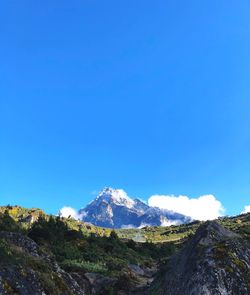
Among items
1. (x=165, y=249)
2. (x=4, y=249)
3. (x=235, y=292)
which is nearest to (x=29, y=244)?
(x=4, y=249)

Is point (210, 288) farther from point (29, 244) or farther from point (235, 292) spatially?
point (29, 244)

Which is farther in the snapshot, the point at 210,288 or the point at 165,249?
the point at 165,249

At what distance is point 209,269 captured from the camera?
1328 cm

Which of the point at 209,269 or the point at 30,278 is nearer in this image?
the point at 30,278

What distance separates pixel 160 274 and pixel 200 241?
2.24m

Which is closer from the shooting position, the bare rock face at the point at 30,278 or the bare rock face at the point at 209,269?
the bare rock face at the point at 30,278

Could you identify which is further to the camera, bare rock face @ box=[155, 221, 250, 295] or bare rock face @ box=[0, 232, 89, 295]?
bare rock face @ box=[155, 221, 250, 295]

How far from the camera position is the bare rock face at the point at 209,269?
12.9m

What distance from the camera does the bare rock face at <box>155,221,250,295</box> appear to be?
12852mm

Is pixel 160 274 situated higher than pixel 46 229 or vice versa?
pixel 46 229

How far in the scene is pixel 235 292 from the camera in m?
12.8

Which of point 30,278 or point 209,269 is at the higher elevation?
point 30,278

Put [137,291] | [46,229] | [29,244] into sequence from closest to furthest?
[29,244]
[137,291]
[46,229]

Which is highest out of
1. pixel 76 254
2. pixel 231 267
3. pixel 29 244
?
pixel 76 254
